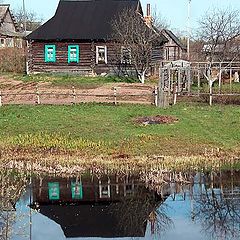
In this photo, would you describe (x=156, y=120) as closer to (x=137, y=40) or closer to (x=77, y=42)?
(x=137, y=40)

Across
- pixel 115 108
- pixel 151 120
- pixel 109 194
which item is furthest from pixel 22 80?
pixel 109 194

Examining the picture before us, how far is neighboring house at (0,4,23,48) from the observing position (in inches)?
2425

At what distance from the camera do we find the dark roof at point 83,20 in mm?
40844

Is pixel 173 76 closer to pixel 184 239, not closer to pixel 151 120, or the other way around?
pixel 151 120

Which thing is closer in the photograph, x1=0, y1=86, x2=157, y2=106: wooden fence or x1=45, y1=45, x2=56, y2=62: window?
x1=0, y1=86, x2=157, y2=106: wooden fence

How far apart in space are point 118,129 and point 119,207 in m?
8.12

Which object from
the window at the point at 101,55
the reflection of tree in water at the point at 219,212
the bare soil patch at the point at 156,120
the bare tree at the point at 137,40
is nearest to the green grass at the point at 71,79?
the bare tree at the point at 137,40

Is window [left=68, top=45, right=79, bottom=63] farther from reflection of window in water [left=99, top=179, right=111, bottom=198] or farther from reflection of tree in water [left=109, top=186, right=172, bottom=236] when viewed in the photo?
reflection of tree in water [left=109, top=186, right=172, bottom=236]

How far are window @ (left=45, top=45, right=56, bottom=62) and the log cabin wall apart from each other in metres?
0.22

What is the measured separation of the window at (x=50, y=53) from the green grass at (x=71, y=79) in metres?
1.58

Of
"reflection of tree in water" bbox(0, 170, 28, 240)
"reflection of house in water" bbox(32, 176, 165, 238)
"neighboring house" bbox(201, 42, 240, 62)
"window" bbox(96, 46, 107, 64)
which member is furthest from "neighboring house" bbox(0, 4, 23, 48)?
"reflection of house in water" bbox(32, 176, 165, 238)

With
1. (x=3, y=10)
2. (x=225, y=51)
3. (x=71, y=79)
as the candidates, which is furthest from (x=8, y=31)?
(x=225, y=51)

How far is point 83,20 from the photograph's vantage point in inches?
1658

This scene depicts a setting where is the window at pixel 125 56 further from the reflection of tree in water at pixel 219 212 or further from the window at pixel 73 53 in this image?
the reflection of tree in water at pixel 219 212
